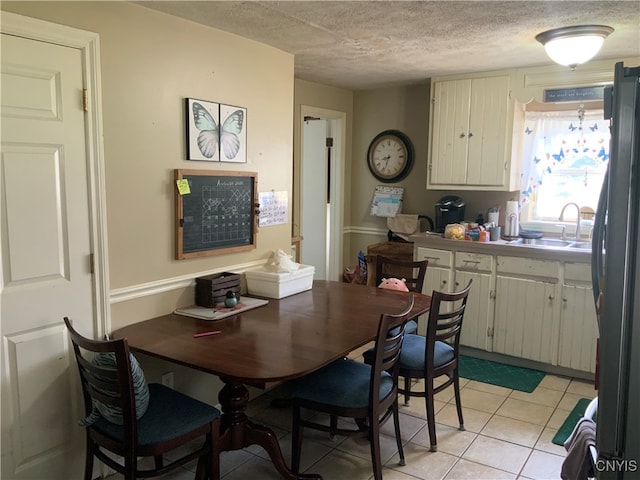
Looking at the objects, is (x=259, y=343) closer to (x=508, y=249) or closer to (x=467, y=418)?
(x=467, y=418)

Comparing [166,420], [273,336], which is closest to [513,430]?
[273,336]

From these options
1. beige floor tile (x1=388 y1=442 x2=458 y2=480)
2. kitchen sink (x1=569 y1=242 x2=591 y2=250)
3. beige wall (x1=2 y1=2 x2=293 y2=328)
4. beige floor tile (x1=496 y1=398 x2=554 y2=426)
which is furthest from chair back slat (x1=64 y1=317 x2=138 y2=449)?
kitchen sink (x1=569 y1=242 x2=591 y2=250)

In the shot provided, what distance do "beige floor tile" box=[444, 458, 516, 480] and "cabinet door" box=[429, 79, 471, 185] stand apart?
2.33 m

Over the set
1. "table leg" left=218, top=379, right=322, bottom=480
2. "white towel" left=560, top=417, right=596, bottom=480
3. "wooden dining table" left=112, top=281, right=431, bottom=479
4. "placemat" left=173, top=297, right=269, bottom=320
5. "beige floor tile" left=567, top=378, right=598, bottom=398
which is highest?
"placemat" left=173, top=297, right=269, bottom=320

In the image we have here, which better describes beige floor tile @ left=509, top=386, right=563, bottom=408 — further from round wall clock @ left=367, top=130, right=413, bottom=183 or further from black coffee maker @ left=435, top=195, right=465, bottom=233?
round wall clock @ left=367, top=130, right=413, bottom=183

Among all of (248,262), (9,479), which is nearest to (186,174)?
(248,262)

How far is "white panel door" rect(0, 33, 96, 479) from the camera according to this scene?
208 cm

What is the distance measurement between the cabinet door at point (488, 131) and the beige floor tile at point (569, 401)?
5.37 feet

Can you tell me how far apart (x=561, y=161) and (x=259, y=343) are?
10.4 feet

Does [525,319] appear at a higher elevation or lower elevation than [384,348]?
lower

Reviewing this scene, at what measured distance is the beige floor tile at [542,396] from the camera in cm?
335

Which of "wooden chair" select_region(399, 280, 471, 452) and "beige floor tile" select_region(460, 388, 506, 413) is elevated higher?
"wooden chair" select_region(399, 280, 471, 452)

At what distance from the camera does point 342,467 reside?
2.58 meters

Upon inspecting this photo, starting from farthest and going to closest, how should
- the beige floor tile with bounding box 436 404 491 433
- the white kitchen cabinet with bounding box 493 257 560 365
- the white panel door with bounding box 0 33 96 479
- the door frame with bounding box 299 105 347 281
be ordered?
the door frame with bounding box 299 105 347 281 < the white kitchen cabinet with bounding box 493 257 560 365 < the beige floor tile with bounding box 436 404 491 433 < the white panel door with bounding box 0 33 96 479
